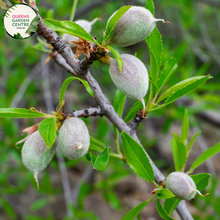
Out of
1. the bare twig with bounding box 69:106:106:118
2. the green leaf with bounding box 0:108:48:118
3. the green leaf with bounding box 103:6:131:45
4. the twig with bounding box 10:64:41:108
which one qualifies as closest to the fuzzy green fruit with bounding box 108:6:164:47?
the green leaf with bounding box 103:6:131:45

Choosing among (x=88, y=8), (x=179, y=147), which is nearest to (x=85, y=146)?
(x=179, y=147)

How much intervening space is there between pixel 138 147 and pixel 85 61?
29cm

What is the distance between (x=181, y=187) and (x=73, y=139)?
0.35 m

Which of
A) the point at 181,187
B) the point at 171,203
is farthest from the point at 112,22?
the point at 171,203

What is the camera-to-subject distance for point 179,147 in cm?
76

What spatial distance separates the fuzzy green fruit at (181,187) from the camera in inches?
23.1

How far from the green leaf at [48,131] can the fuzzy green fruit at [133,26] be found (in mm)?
297

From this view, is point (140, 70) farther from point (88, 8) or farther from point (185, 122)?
point (88, 8)

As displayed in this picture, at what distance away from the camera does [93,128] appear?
11.4ft

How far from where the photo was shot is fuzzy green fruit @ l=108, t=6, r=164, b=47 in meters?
0.50

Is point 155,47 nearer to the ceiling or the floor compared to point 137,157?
nearer to the ceiling

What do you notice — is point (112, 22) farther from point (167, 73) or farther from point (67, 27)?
point (167, 73)

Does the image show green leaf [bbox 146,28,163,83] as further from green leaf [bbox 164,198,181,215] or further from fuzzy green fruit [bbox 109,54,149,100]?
green leaf [bbox 164,198,181,215]

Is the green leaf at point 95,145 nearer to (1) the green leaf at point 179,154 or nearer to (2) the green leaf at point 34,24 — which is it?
(1) the green leaf at point 179,154
